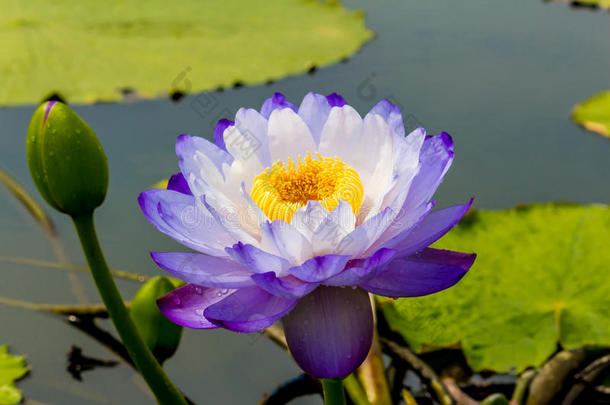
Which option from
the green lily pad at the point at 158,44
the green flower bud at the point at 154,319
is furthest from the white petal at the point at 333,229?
the green lily pad at the point at 158,44

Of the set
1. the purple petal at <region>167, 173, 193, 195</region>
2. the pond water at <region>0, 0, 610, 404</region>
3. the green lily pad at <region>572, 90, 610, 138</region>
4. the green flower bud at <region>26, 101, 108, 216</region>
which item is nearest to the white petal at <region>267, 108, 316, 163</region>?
the purple petal at <region>167, 173, 193, 195</region>

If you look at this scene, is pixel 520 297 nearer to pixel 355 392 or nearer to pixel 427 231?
pixel 355 392

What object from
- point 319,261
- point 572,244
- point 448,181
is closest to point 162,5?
point 448,181

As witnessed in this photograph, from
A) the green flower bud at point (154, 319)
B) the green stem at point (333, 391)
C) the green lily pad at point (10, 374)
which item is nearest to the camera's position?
the green stem at point (333, 391)

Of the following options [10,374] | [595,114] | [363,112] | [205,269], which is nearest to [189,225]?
[205,269]

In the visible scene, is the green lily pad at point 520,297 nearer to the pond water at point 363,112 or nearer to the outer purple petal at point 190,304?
the pond water at point 363,112

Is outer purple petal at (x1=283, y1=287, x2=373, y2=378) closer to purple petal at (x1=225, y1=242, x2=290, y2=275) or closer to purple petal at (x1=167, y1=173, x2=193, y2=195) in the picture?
purple petal at (x1=225, y1=242, x2=290, y2=275)
